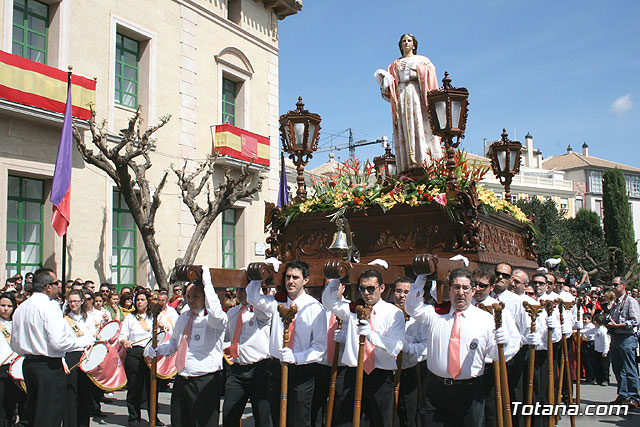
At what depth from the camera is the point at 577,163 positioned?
70.6 meters

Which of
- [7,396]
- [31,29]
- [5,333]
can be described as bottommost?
[7,396]

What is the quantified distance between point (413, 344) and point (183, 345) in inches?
87.3

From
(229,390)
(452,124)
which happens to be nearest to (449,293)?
(229,390)

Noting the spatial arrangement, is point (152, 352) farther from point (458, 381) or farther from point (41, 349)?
point (458, 381)

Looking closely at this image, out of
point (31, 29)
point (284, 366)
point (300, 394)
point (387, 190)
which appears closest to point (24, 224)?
point (31, 29)

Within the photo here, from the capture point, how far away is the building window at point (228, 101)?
69.9 feet

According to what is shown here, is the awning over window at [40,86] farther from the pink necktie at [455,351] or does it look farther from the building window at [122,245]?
the pink necktie at [455,351]

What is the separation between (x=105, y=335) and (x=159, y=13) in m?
12.0

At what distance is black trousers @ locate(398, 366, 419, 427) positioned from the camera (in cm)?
650

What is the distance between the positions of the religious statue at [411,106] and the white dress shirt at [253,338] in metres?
3.77

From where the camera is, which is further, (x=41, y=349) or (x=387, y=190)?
(x=387, y=190)

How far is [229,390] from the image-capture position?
21.7 ft

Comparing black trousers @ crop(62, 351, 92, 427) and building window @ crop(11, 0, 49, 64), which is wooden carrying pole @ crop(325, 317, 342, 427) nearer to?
black trousers @ crop(62, 351, 92, 427)

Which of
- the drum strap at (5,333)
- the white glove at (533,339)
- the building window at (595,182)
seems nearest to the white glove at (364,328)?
the white glove at (533,339)
